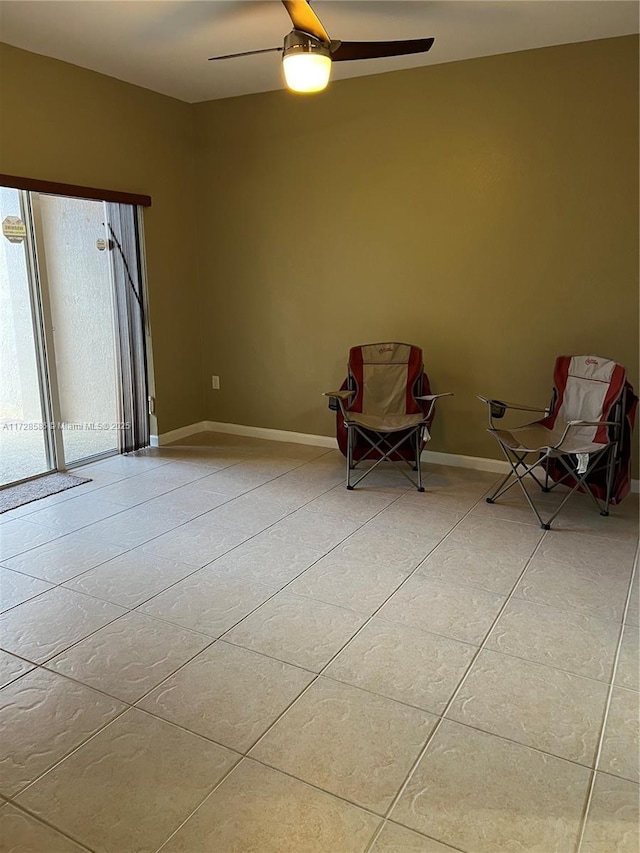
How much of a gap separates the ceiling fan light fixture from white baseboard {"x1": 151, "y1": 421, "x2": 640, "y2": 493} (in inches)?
103

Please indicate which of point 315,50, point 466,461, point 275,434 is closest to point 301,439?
point 275,434

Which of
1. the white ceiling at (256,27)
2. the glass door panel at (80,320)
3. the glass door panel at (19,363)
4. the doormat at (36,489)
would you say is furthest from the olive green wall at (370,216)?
the doormat at (36,489)

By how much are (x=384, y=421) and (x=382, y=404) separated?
284 mm

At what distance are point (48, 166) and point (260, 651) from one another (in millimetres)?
3298

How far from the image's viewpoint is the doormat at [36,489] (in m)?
3.85

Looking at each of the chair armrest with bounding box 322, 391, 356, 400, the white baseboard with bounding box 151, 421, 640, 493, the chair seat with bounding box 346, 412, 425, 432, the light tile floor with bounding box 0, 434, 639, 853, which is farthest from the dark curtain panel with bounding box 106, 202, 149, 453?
the chair seat with bounding box 346, 412, 425, 432

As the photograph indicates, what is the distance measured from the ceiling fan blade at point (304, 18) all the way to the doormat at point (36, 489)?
2.93 metres

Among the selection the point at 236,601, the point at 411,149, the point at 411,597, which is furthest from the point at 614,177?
the point at 236,601

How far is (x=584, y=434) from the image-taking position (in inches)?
147

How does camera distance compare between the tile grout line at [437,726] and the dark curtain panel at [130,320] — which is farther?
the dark curtain panel at [130,320]

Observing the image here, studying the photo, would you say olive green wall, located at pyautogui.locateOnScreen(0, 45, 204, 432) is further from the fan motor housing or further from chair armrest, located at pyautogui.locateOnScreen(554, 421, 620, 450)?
chair armrest, located at pyautogui.locateOnScreen(554, 421, 620, 450)

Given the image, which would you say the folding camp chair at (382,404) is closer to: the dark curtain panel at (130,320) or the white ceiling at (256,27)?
the dark curtain panel at (130,320)

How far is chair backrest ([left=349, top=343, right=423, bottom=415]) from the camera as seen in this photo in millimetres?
4344

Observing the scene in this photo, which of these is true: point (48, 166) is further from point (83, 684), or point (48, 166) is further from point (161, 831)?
point (161, 831)
